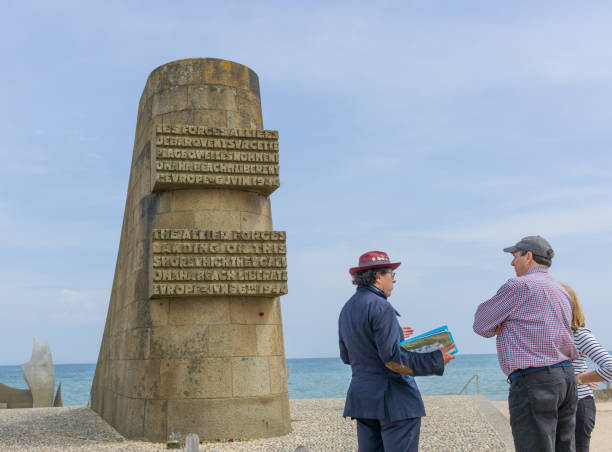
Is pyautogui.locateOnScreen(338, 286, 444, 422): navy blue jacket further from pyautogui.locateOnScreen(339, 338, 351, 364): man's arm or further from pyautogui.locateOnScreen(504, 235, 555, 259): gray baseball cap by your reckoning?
pyautogui.locateOnScreen(504, 235, 555, 259): gray baseball cap

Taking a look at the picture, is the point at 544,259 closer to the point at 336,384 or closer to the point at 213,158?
the point at 213,158

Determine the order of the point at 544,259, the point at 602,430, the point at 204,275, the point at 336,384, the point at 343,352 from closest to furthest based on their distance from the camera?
1. the point at 544,259
2. the point at 343,352
3. the point at 204,275
4. the point at 602,430
5. the point at 336,384

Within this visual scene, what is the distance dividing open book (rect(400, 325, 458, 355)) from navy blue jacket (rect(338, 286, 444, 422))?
43 millimetres

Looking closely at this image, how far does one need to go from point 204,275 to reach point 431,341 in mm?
5658

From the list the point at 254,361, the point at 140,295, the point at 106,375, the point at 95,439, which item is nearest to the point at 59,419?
the point at 106,375

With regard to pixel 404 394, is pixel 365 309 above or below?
above

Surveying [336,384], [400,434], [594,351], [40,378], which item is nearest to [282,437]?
[400,434]

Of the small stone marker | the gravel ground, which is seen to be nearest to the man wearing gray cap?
the small stone marker

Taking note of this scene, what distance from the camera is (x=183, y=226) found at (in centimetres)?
973

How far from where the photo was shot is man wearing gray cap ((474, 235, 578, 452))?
390 cm

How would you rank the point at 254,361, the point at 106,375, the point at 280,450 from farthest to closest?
the point at 106,375
the point at 254,361
the point at 280,450

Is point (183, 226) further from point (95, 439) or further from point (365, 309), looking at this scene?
point (365, 309)

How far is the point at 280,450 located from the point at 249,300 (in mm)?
2322

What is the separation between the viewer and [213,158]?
32.0ft
